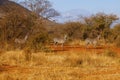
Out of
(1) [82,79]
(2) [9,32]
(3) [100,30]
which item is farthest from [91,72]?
(3) [100,30]

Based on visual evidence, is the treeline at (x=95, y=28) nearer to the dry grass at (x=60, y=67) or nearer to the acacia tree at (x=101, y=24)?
the acacia tree at (x=101, y=24)

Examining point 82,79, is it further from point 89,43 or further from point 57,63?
point 89,43

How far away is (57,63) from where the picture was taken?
54.4 ft

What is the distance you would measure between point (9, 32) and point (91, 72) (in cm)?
1100

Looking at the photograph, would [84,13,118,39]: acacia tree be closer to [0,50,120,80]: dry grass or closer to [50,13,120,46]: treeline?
[50,13,120,46]: treeline

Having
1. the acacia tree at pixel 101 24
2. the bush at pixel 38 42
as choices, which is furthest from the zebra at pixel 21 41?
the acacia tree at pixel 101 24

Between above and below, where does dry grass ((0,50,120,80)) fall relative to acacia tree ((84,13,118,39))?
below

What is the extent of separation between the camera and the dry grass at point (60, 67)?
1235 centimetres

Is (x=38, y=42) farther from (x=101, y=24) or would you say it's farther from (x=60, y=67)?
(x=101, y=24)

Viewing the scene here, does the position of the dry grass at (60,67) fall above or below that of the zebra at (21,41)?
below

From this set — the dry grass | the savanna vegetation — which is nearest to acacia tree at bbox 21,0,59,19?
the savanna vegetation

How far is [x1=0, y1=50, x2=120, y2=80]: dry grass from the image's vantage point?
40.5 ft

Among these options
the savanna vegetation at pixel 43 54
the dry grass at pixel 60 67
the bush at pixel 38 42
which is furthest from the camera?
the bush at pixel 38 42

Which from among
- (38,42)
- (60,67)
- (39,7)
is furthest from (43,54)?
(39,7)
